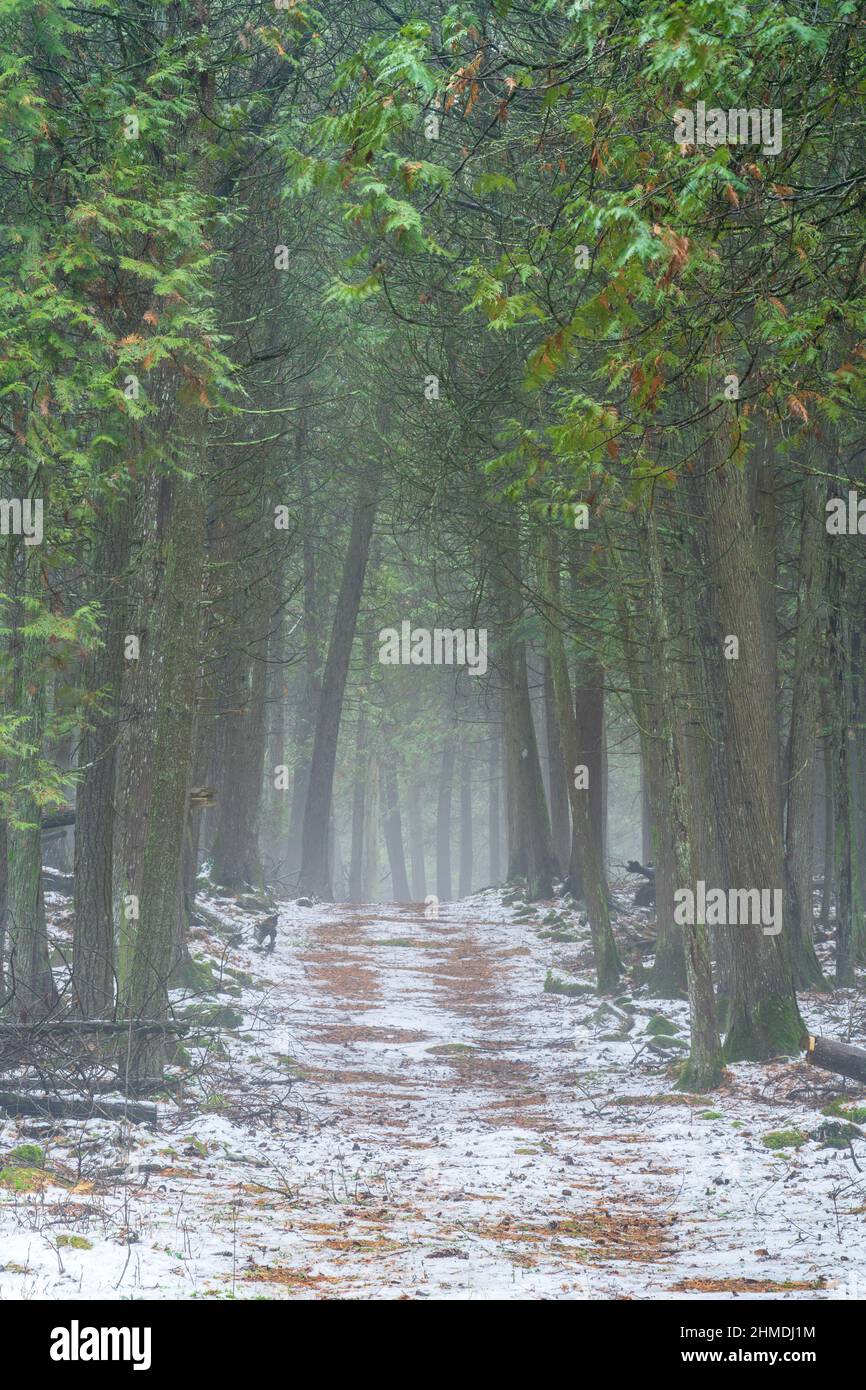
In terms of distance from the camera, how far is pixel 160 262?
1045 cm

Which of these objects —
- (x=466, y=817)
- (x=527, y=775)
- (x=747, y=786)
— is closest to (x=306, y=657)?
(x=527, y=775)

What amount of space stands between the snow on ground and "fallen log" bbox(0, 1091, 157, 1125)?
134 mm

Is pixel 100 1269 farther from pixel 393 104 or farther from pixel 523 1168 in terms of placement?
pixel 393 104

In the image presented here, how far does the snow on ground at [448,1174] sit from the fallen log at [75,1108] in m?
0.13

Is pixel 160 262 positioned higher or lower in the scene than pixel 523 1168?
higher

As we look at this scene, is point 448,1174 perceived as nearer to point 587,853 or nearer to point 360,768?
point 587,853

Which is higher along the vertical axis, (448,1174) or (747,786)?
(747,786)

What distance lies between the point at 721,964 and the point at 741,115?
967cm

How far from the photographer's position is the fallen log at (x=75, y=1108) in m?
8.48

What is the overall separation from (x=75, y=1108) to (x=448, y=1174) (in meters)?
2.63

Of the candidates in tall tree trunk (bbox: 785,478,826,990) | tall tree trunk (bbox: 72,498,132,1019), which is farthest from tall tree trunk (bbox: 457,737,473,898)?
tall tree trunk (bbox: 72,498,132,1019)

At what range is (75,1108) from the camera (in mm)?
8578

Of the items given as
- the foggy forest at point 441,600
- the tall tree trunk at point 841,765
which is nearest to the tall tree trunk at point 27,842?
the foggy forest at point 441,600

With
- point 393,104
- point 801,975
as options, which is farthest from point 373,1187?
point 801,975
